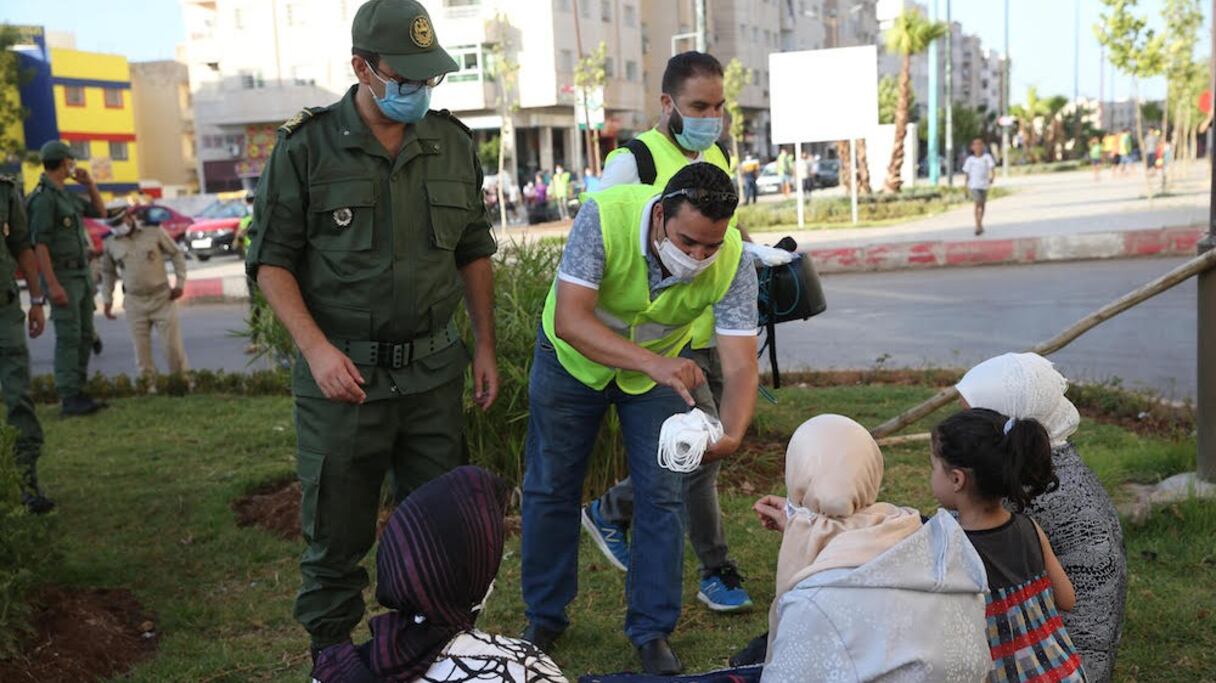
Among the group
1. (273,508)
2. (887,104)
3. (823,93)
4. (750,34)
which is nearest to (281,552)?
(273,508)

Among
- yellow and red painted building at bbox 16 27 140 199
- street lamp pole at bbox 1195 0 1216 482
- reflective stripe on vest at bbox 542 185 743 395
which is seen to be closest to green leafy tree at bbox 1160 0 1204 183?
street lamp pole at bbox 1195 0 1216 482

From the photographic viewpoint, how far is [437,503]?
7.35 feet

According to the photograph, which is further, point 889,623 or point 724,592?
point 724,592

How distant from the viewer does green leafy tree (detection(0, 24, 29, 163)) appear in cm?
4188

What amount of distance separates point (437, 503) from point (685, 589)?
2.49 meters

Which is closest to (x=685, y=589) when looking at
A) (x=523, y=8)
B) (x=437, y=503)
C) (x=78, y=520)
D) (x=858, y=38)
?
(x=437, y=503)

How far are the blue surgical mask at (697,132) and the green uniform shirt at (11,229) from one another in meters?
3.77

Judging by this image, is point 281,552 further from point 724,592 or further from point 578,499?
point 724,592

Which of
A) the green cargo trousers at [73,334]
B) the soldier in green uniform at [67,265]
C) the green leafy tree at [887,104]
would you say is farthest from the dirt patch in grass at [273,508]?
the green leafy tree at [887,104]

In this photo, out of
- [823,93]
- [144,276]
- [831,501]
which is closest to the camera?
[831,501]

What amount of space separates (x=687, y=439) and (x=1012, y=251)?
14.9m

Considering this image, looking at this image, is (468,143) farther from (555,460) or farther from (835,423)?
(835,423)

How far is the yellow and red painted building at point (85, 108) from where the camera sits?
52312mm

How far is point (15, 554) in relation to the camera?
398 centimetres
